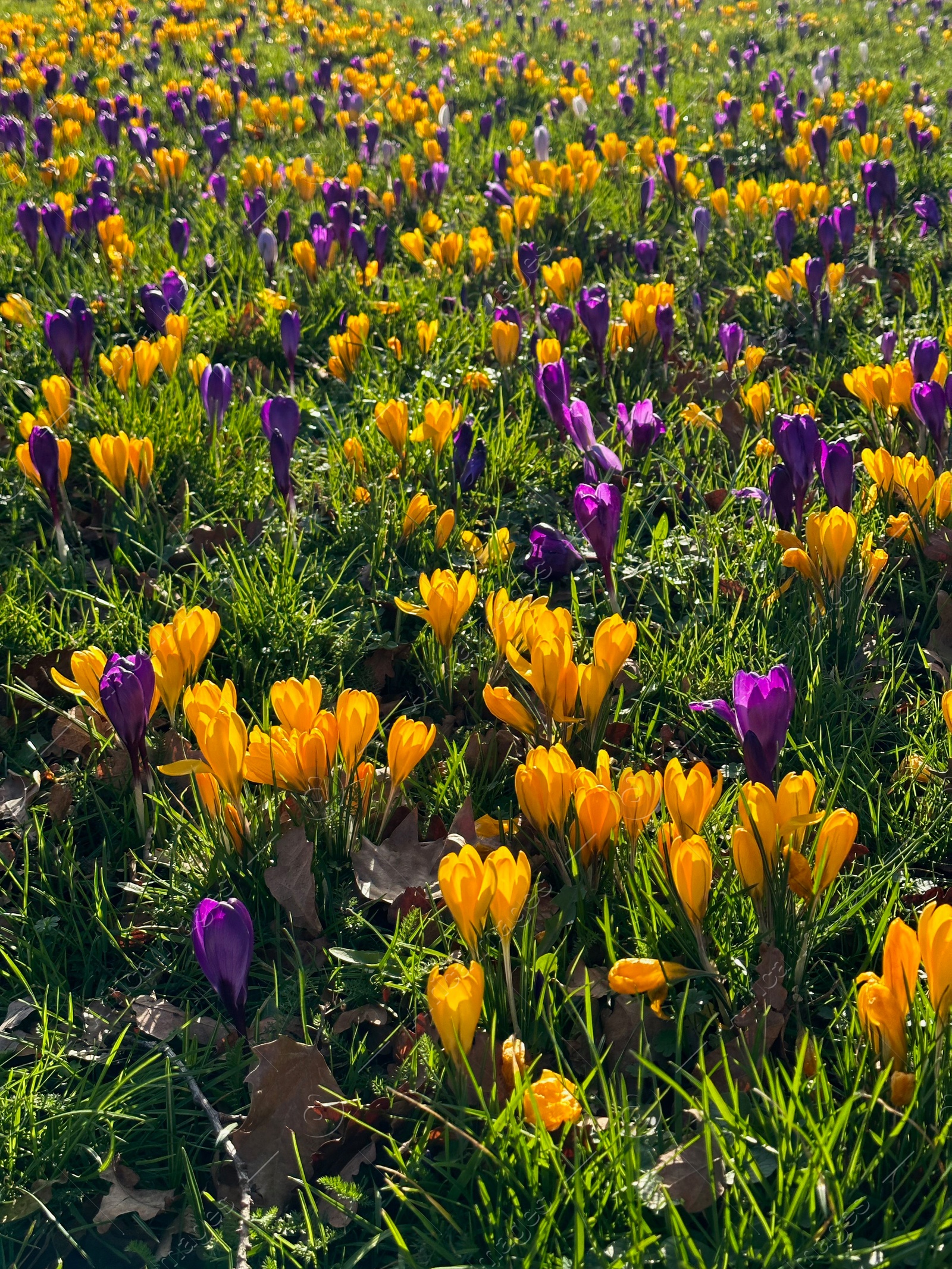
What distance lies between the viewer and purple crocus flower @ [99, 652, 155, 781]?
2.04 m

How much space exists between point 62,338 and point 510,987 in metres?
2.93

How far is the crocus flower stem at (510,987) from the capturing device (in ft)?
5.40

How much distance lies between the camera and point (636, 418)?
3.15 m

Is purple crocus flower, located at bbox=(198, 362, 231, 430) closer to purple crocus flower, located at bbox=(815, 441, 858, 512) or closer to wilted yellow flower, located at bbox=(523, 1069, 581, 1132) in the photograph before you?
purple crocus flower, located at bbox=(815, 441, 858, 512)

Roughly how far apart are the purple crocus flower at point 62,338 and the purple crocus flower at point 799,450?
8.00 ft

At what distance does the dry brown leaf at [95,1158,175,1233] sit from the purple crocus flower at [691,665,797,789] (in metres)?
1.22

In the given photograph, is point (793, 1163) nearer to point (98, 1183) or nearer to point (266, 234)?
point (98, 1183)

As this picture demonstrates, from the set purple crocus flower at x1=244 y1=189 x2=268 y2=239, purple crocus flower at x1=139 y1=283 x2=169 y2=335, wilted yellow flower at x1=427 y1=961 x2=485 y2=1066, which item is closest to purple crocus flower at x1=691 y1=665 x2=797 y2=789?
wilted yellow flower at x1=427 y1=961 x2=485 y2=1066

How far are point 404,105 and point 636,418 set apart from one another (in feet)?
18.9

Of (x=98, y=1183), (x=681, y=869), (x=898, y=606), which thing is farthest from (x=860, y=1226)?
(x=898, y=606)

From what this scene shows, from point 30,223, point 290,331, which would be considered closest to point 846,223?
point 290,331

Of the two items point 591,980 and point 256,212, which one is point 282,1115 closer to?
point 591,980

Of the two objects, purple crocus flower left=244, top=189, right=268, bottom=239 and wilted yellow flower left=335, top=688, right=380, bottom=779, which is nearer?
wilted yellow flower left=335, top=688, right=380, bottom=779

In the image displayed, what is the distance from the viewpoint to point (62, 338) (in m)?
3.60
